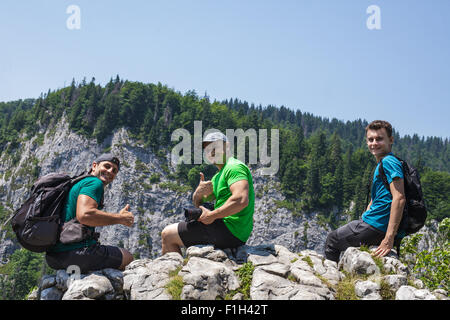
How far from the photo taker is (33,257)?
384 feet

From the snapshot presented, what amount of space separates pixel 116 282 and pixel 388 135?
5.46 m

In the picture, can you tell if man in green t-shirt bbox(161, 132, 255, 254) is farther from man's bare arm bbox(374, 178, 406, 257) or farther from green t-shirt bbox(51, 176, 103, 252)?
man's bare arm bbox(374, 178, 406, 257)

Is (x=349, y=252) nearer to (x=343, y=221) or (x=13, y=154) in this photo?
(x=343, y=221)

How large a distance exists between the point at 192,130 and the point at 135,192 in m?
47.1

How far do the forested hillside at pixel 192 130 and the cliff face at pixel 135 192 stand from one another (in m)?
4.75

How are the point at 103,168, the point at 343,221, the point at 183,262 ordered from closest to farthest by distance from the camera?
the point at 103,168, the point at 183,262, the point at 343,221

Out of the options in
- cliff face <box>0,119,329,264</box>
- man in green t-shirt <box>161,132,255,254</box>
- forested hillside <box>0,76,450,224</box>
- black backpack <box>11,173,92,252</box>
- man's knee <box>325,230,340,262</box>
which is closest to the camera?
black backpack <box>11,173,92,252</box>

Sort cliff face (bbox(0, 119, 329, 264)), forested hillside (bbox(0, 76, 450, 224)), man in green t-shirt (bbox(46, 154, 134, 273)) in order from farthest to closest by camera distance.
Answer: forested hillside (bbox(0, 76, 450, 224)) → cliff face (bbox(0, 119, 329, 264)) → man in green t-shirt (bbox(46, 154, 134, 273))

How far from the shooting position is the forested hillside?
137375 millimetres

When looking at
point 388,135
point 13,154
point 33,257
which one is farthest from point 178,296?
point 13,154

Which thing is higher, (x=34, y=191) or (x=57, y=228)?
(x=34, y=191)

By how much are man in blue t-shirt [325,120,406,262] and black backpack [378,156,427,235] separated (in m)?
0.18

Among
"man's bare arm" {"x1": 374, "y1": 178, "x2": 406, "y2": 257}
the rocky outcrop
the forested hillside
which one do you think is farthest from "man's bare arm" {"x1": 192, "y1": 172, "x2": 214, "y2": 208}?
the forested hillside

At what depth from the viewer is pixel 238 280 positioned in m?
5.98
